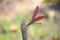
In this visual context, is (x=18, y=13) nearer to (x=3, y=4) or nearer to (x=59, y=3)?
(x=3, y=4)

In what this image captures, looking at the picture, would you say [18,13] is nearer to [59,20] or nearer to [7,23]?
[7,23]

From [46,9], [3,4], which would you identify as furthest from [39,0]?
[3,4]

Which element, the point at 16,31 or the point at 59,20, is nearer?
the point at 16,31

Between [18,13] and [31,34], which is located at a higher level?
[18,13]

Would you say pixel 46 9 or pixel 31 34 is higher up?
pixel 46 9

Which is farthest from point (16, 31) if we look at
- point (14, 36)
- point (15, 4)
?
point (15, 4)

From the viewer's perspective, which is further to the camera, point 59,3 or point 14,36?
point 59,3
